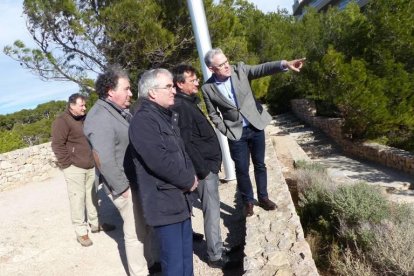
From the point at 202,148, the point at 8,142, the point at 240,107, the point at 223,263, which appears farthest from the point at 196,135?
the point at 8,142

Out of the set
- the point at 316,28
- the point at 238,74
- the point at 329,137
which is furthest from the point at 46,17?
the point at 316,28

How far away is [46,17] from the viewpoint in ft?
33.2

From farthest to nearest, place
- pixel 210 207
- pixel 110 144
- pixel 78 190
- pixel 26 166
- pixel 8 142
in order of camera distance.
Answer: pixel 8 142, pixel 26 166, pixel 78 190, pixel 210 207, pixel 110 144

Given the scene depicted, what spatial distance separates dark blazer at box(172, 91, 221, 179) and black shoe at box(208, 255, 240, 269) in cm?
80

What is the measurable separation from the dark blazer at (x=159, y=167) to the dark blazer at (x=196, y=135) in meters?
0.38

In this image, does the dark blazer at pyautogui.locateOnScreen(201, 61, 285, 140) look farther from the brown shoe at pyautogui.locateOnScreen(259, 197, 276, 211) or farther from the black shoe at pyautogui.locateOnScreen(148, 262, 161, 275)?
the black shoe at pyautogui.locateOnScreen(148, 262, 161, 275)

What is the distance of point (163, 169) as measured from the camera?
242cm

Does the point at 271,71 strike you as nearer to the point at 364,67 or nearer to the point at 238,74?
the point at 238,74

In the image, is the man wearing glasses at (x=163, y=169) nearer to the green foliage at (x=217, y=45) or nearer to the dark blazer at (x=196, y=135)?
the dark blazer at (x=196, y=135)

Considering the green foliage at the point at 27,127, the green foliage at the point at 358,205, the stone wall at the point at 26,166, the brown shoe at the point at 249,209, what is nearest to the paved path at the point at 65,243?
the brown shoe at the point at 249,209

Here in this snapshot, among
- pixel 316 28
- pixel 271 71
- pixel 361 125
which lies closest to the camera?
pixel 271 71

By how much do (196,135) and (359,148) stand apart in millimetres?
9353

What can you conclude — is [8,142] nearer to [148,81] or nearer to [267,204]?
[267,204]

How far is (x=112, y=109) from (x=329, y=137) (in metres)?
12.2
